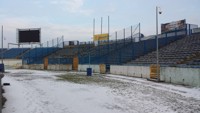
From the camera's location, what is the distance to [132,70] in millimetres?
34969

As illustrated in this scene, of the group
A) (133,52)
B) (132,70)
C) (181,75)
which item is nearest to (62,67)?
(133,52)

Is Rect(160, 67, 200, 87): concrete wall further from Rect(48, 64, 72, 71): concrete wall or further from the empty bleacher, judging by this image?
Rect(48, 64, 72, 71): concrete wall

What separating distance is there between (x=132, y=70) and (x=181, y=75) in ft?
35.4

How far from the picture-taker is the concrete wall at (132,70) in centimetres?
3170

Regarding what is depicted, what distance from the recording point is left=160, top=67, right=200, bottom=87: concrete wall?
2259 cm

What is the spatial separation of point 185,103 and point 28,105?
7275 millimetres

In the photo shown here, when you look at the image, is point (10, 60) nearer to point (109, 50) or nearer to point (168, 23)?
point (109, 50)

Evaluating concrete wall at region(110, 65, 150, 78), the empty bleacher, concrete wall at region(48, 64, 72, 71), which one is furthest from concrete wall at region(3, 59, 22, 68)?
the empty bleacher

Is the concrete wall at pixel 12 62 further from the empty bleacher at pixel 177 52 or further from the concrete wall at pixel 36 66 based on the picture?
the empty bleacher at pixel 177 52

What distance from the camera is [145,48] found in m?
41.9

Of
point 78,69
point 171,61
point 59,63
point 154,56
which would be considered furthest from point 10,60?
point 171,61

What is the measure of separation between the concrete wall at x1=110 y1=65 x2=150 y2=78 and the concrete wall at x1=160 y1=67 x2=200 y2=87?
385 centimetres

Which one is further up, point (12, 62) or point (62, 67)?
point (12, 62)

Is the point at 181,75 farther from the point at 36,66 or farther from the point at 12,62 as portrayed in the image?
the point at 12,62
